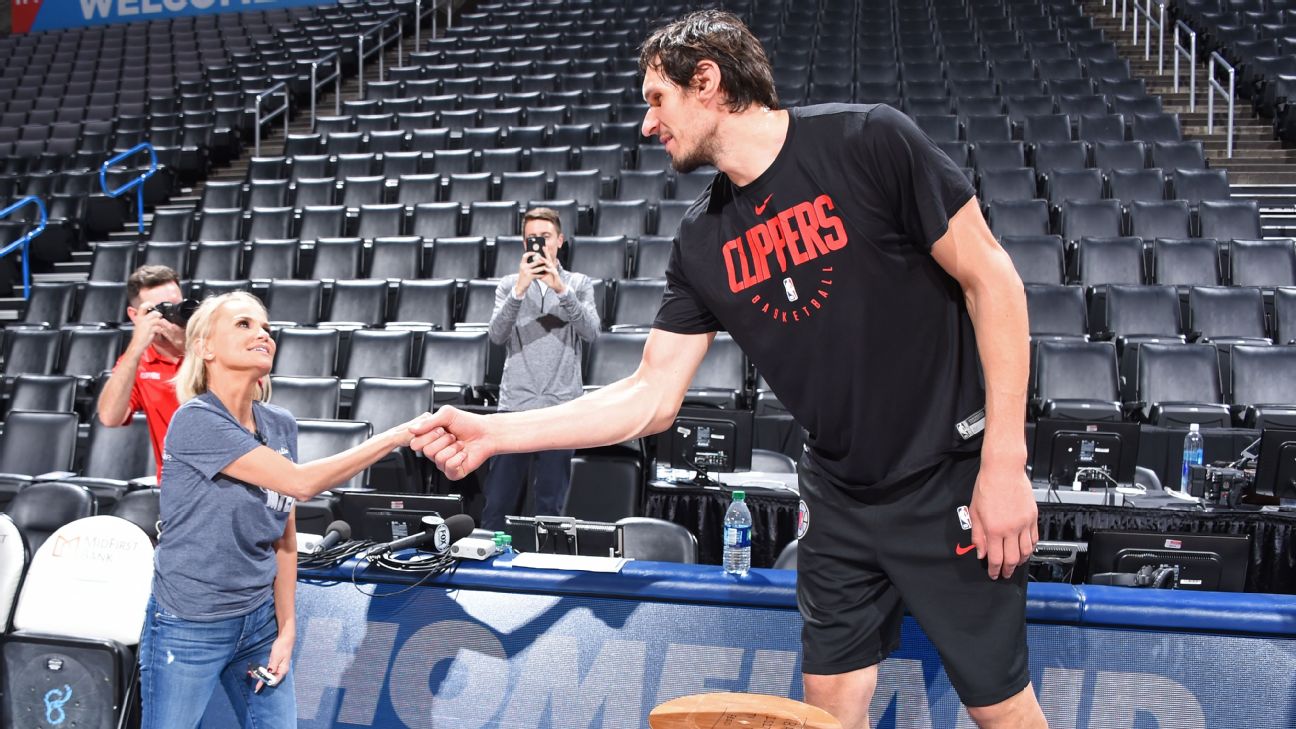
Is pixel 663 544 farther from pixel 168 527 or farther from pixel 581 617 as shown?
pixel 168 527

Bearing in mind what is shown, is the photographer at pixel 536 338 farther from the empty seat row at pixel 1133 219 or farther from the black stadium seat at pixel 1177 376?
the empty seat row at pixel 1133 219

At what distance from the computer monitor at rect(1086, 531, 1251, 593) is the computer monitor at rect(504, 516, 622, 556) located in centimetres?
138

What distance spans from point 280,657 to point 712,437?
Answer: 7.64 feet

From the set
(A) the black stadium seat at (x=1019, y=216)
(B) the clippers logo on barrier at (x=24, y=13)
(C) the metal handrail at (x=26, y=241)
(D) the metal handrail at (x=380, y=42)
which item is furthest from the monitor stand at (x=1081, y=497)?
(B) the clippers logo on barrier at (x=24, y=13)

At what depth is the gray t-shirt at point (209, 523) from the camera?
2.44 m

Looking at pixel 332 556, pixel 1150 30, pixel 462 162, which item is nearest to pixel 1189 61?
pixel 1150 30

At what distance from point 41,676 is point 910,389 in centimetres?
268

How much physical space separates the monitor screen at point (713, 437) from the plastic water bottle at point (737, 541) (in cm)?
113

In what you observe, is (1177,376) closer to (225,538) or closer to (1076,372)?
(1076,372)

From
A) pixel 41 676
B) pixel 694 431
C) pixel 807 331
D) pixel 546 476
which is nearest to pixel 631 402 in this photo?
pixel 807 331

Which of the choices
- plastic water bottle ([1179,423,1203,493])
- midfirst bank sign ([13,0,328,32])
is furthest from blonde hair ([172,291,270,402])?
midfirst bank sign ([13,0,328,32])

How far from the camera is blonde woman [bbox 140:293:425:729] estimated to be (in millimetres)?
2416

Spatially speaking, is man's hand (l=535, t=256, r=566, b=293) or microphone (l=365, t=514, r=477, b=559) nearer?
microphone (l=365, t=514, r=477, b=559)

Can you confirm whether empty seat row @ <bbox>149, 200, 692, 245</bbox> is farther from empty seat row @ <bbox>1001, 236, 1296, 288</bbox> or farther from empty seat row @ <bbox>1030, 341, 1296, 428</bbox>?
empty seat row @ <bbox>1030, 341, 1296, 428</bbox>
